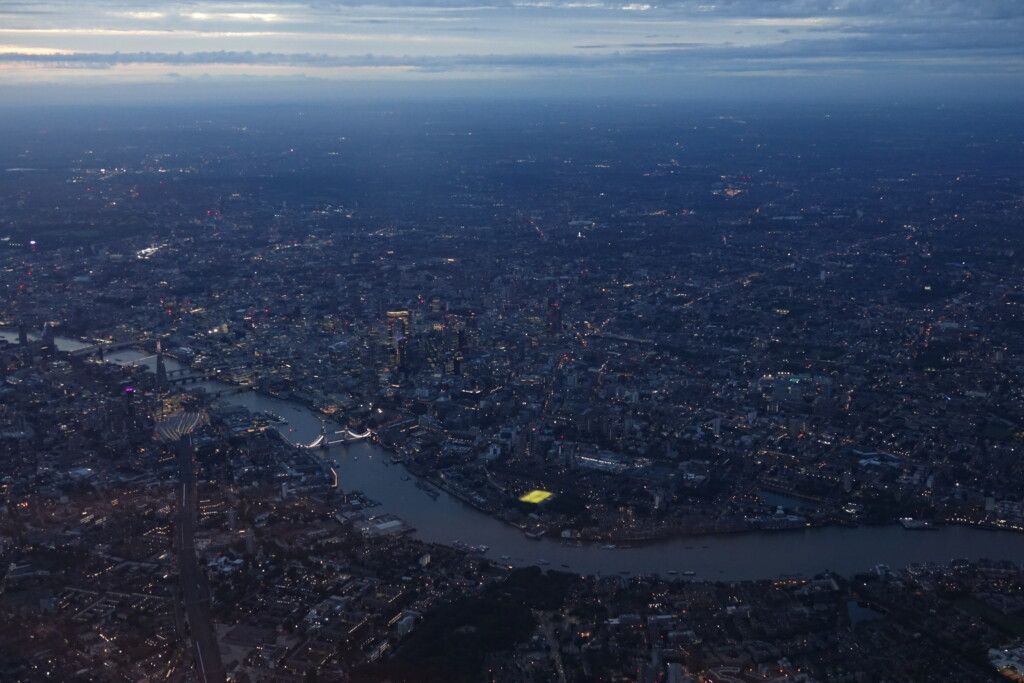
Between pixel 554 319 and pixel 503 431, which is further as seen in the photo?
pixel 554 319

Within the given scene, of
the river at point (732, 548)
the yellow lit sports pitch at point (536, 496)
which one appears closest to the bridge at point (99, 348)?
the river at point (732, 548)

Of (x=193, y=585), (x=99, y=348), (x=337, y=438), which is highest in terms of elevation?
(x=193, y=585)

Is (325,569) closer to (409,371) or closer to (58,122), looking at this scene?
(409,371)

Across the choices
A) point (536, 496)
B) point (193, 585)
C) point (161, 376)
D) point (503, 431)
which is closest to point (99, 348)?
point (161, 376)

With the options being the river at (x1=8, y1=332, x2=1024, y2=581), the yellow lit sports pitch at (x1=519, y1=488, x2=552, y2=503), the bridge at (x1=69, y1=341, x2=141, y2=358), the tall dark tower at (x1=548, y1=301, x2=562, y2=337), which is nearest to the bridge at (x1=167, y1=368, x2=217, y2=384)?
the bridge at (x1=69, y1=341, x2=141, y2=358)

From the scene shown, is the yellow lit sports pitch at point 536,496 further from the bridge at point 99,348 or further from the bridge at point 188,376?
the bridge at point 99,348

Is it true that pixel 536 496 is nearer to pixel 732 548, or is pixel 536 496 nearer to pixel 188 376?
pixel 732 548

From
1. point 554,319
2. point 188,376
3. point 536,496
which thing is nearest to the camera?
point 536,496
